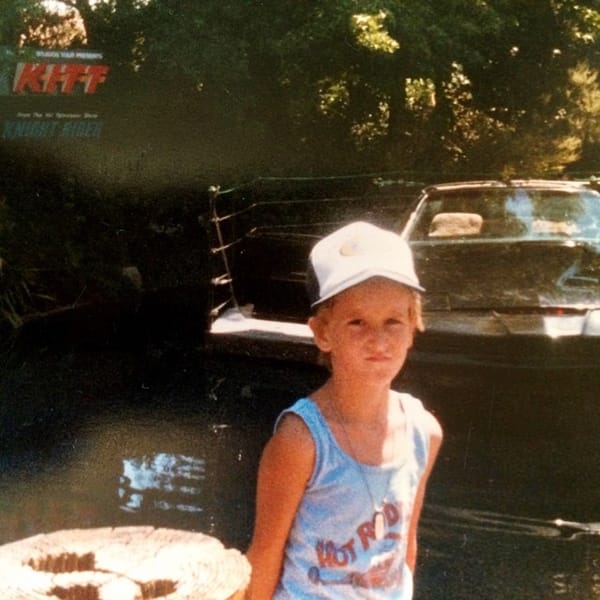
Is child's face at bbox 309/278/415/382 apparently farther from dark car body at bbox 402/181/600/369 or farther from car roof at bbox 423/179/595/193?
car roof at bbox 423/179/595/193

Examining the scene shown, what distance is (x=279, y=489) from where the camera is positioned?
5.23 ft

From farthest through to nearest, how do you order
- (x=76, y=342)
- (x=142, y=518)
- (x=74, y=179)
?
(x=74, y=179) → (x=76, y=342) → (x=142, y=518)

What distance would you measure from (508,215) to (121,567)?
19.3ft

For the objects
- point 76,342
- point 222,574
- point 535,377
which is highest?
point 222,574

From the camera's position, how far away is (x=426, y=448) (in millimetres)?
1738

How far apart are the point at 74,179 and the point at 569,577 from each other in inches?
391

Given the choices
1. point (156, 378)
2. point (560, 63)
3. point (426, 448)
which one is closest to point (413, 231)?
point (156, 378)

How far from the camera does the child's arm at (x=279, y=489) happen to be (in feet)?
5.22

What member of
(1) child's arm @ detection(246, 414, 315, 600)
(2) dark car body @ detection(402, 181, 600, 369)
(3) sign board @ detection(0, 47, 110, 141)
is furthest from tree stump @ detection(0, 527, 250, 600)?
(3) sign board @ detection(0, 47, 110, 141)

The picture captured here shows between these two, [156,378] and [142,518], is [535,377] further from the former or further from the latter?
[156,378]

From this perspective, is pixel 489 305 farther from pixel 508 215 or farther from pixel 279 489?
pixel 279 489

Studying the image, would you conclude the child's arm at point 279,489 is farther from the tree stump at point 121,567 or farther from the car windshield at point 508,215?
the car windshield at point 508,215

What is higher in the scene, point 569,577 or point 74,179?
point 74,179

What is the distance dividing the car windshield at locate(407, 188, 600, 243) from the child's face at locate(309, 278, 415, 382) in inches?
206
